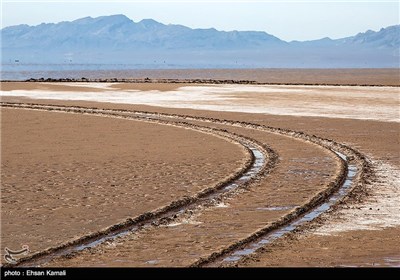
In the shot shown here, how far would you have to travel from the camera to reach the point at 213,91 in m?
49.3

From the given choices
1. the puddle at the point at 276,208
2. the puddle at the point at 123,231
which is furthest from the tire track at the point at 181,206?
the puddle at the point at 276,208

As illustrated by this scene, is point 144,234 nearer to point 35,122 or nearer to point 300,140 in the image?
point 300,140

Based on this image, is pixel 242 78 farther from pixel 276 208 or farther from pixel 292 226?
pixel 292 226

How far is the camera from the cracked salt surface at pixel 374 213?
11672 millimetres

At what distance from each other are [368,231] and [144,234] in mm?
3285

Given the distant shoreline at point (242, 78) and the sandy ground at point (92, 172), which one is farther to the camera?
the distant shoreline at point (242, 78)

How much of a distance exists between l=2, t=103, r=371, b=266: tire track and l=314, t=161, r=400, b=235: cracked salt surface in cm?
45

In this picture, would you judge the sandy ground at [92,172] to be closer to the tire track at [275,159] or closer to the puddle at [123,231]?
the puddle at [123,231]

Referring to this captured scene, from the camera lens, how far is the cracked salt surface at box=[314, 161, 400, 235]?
11.7 metres

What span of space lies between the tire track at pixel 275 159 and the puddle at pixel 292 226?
85 mm

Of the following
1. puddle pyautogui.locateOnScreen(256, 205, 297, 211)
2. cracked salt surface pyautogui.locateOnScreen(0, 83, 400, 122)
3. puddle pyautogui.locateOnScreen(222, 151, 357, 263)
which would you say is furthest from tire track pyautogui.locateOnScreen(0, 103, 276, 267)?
cracked salt surface pyautogui.locateOnScreen(0, 83, 400, 122)

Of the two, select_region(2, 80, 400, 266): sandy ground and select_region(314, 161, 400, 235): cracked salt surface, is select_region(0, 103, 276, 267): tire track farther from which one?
select_region(314, 161, 400, 235): cracked salt surface
